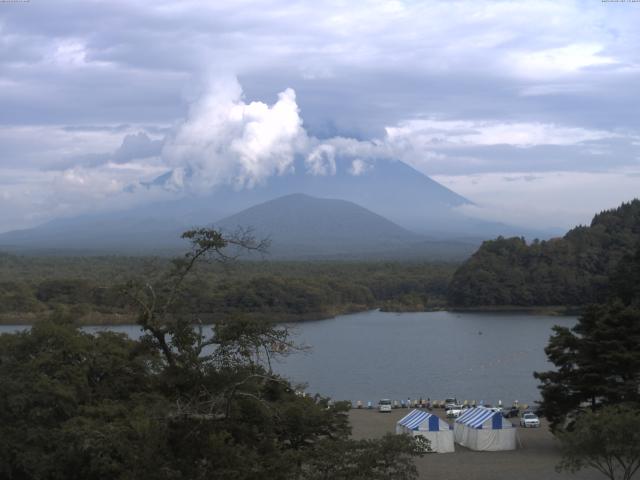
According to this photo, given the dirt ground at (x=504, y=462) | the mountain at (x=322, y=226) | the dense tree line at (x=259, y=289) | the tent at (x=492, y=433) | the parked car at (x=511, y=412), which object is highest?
the mountain at (x=322, y=226)

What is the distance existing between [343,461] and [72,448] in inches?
96.6

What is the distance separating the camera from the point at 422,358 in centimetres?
3244

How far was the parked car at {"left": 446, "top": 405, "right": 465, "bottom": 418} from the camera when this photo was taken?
64.5 ft

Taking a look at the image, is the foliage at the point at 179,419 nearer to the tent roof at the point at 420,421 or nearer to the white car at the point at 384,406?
the tent roof at the point at 420,421

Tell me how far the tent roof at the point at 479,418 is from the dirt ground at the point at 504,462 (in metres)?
0.49

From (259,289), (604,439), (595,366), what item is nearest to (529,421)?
(595,366)

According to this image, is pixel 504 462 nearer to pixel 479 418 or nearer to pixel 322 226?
pixel 479 418

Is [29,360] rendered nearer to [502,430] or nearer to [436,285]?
[502,430]

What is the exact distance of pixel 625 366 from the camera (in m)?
15.2

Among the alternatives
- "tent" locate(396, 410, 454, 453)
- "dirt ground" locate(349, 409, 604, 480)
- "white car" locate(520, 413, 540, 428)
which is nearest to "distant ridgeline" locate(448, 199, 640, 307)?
"white car" locate(520, 413, 540, 428)

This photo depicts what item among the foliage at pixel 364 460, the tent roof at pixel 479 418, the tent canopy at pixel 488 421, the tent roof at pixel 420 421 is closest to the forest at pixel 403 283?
the tent roof at pixel 420 421

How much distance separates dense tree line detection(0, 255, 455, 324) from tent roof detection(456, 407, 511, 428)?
16308 mm

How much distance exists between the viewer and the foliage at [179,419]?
23.3ft

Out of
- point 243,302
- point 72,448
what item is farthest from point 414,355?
point 72,448
